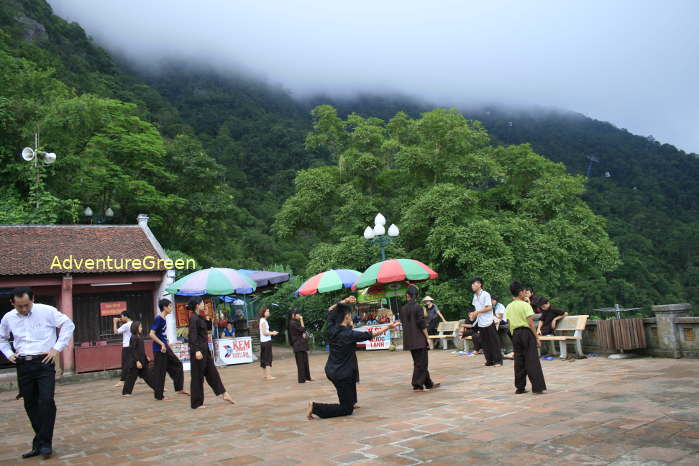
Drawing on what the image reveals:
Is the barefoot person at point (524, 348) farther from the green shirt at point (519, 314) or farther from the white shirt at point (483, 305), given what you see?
the white shirt at point (483, 305)

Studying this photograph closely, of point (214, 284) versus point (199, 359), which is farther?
point (214, 284)

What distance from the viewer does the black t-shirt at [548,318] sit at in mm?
10742

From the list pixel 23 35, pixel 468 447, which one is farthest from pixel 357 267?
pixel 23 35

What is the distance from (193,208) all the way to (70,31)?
37669mm

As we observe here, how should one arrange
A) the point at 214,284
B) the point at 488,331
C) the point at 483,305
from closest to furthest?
the point at 483,305 < the point at 488,331 < the point at 214,284

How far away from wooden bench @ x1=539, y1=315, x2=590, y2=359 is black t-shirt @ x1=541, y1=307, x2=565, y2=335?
0.14 meters

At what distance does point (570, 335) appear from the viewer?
35.9ft

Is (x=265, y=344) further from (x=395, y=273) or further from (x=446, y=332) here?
(x=446, y=332)

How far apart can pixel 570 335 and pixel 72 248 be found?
50.0 feet

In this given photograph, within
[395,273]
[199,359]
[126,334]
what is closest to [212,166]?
[395,273]

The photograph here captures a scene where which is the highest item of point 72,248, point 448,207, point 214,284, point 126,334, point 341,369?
point 448,207

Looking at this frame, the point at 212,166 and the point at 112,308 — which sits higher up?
the point at 212,166

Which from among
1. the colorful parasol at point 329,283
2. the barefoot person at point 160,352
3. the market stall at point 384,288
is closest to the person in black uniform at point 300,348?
the barefoot person at point 160,352

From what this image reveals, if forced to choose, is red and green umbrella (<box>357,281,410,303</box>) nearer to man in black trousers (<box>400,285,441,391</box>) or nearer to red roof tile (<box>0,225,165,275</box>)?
red roof tile (<box>0,225,165,275</box>)
